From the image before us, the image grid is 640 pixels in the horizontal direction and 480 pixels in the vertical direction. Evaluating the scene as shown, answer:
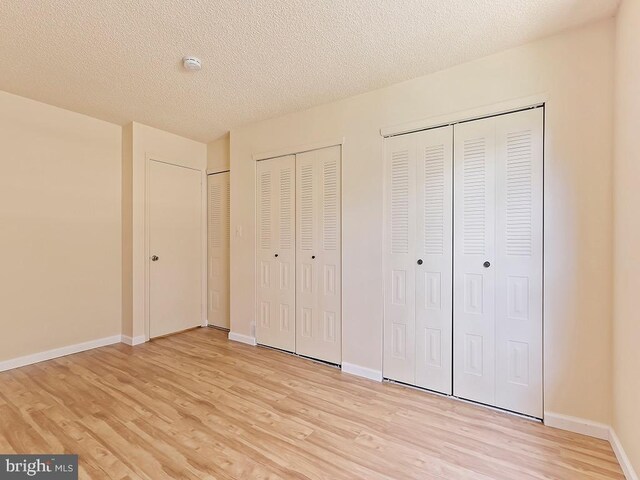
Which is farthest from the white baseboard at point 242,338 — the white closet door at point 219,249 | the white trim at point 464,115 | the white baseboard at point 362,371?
the white trim at point 464,115

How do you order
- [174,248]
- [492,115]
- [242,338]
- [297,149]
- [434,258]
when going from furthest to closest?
[174,248]
[242,338]
[297,149]
[434,258]
[492,115]

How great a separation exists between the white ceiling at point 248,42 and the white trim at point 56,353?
8.07 ft

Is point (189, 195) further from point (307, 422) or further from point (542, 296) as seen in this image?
point (542, 296)

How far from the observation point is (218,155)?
167 inches

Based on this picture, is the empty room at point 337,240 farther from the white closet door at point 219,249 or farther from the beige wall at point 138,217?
the white closet door at point 219,249

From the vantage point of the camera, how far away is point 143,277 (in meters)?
3.69

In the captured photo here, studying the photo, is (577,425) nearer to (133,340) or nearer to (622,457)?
(622,457)

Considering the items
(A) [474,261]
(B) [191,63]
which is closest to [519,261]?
(A) [474,261]

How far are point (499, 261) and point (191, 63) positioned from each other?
8.71 feet

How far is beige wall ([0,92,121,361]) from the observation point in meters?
2.89

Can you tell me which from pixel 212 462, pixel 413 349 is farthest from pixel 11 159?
pixel 413 349

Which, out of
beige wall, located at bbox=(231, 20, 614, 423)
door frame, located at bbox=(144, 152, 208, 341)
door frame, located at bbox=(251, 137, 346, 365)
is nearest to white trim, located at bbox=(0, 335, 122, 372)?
door frame, located at bbox=(144, 152, 208, 341)

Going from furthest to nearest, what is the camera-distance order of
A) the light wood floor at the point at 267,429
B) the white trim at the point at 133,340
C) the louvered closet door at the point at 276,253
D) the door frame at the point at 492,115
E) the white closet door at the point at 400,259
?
the white trim at the point at 133,340, the louvered closet door at the point at 276,253, the white closet door at the point at 400,259, the door frame at the point at 492,115, the light wood floor at the point at 267,429

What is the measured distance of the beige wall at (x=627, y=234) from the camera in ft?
4.91
